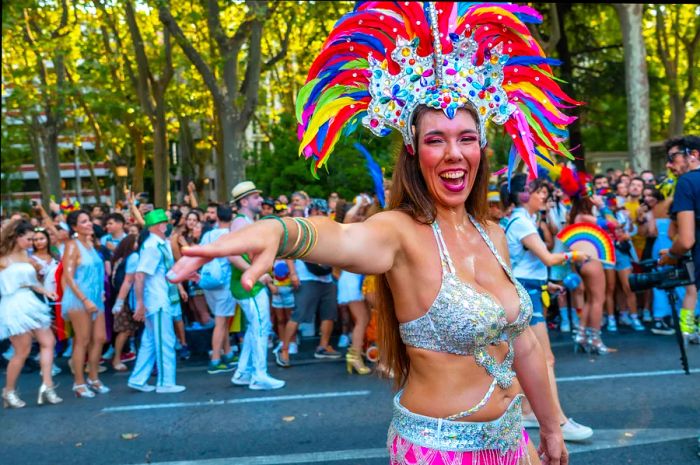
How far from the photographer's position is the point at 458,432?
2.54m

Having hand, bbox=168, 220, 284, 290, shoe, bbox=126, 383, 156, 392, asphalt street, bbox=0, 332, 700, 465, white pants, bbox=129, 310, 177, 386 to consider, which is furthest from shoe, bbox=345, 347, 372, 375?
hand, bbox=168, 220, 284, 290

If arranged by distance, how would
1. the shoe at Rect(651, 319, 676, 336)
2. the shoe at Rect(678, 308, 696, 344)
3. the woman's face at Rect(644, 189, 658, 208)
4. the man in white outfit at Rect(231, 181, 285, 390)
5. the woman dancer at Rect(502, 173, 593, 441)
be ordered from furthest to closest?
the woman's face at Rect(644, 189, 658, 208) < the shoe at Rect(651, 319, 676, 336) < the man in white outfit at Rect(231, 181, 285, 390) < the shoe at Rect(678, 308, 696, 344) < the woman dancer at Rect(502, 173, 593, 441)

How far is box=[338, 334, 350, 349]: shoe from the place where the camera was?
9.98 metres

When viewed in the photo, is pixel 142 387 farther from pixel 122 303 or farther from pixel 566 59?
A: pixel 566 59

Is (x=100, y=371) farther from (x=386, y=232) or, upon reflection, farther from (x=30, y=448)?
(x=386, y=232)

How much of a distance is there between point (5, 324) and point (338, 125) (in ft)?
18.7

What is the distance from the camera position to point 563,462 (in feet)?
9.81

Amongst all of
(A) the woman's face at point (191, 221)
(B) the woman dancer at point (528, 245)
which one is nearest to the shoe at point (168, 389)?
(A) the woman's face at point (191, 221)

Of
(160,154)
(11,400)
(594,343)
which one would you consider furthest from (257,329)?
(160,154)

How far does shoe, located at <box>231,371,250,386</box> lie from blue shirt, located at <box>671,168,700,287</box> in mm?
4557

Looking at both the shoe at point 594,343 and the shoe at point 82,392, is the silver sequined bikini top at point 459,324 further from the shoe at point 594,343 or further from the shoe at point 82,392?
the shoe at point 594,343

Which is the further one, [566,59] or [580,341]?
[566,59]

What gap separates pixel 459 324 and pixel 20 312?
607cm

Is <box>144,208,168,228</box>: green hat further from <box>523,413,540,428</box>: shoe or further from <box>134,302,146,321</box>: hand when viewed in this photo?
<box>523,413,540,428</box>: shoe
